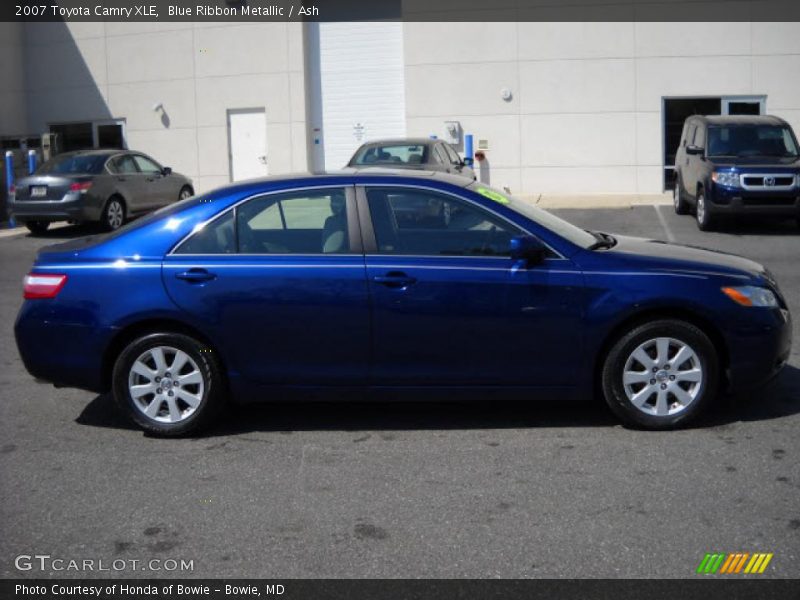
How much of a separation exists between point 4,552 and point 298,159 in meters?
22.7

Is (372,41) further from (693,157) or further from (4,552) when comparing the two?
(4,552)

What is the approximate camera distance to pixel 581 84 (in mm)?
25000

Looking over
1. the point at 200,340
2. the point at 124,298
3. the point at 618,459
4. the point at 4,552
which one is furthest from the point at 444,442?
the point at 4,552

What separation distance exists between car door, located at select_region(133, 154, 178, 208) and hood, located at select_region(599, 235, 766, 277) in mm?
15602

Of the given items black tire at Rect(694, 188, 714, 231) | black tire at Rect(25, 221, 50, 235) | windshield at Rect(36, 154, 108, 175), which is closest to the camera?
black tire at Rect(694, 188, 714, 231)

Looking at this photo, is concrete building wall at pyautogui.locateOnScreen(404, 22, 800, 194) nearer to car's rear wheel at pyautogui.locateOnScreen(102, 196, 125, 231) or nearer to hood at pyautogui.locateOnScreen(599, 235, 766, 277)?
car's rear wheel at pyautogui.locateOnScreen(102, 196, 125, 231)

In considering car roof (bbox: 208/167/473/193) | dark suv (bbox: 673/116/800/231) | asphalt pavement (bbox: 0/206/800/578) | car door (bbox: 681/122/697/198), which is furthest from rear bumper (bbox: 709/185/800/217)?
car roof (bbox: 208/167/473/193)

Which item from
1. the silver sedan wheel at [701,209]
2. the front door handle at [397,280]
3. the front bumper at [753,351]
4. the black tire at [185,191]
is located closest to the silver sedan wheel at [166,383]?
the front door handle at [397,280]

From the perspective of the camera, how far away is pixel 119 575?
175 inches

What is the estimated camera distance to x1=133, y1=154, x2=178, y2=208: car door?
20.9 metres

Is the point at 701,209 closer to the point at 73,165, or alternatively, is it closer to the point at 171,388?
the point at 73,165

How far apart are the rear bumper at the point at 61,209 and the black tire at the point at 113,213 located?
1.09 ft

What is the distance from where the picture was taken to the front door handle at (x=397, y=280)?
6.19 m
